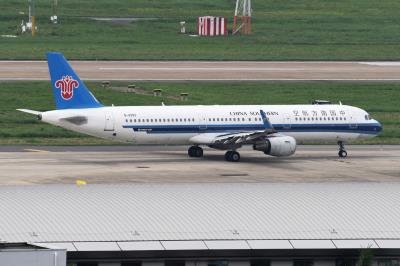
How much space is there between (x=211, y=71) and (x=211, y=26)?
47.9 m

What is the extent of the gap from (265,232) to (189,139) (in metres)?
42.9

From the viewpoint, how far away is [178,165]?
84.2 m

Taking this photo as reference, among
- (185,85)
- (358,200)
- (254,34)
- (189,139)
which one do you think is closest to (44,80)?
(185,85)

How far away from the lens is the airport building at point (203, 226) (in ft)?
145

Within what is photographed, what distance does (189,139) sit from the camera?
8850 cm

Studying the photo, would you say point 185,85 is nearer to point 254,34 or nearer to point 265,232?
point 254,34

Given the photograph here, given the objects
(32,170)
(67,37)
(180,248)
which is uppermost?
(67,37)

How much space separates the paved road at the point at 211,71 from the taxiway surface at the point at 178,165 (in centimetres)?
3652

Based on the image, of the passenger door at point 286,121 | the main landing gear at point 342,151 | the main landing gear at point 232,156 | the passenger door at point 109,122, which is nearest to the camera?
the passenger door at point 109,122

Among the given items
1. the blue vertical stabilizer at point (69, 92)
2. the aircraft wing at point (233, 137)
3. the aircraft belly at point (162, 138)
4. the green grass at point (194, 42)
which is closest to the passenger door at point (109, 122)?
the blue vertical stabilizer at point (69, 92)

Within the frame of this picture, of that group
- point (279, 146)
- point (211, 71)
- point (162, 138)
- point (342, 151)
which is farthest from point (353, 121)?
point (211, 71)

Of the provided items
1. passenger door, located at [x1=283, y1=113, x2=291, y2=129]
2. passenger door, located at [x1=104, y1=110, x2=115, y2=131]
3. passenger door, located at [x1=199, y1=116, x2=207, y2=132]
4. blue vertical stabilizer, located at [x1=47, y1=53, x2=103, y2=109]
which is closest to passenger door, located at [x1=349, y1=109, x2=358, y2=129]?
passenger door, located at [x1=283, y1=113, x2=291, y2=129]

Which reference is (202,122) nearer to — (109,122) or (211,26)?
(109,122)

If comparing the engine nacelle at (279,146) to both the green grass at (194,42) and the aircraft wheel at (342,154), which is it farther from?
the green grass at (194,42)
